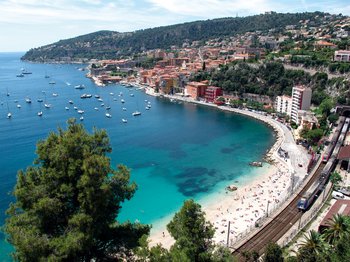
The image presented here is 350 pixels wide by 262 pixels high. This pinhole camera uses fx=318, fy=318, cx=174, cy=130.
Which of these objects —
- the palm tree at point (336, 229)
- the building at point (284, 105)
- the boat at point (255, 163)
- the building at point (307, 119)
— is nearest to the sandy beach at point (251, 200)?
the boat at point (255, 163)

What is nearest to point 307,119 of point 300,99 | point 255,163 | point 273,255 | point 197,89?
point 300,99

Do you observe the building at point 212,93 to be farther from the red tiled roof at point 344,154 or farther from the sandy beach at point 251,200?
the red tiled roof at point 344,154

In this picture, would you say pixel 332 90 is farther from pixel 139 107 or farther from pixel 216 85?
pixel 139 107

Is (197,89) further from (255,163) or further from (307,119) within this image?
(255,163)

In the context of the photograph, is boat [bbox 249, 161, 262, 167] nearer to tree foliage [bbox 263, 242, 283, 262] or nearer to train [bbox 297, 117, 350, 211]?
train [bbox 297, 117, 350, 211]

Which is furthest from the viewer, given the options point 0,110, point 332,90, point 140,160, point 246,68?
point 246,68

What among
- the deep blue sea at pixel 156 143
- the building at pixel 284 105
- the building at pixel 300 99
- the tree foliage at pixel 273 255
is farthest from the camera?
the building at pixel 284 105

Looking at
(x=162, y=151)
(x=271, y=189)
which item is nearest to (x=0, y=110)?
(x=162, y=151)
